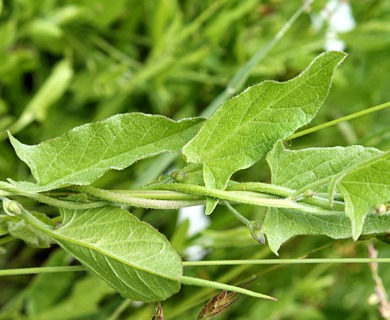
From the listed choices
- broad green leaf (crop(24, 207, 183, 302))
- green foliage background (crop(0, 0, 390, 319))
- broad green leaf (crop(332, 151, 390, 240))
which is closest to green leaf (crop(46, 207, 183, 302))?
broad green leaf (crop(24, 207, 183, 302))

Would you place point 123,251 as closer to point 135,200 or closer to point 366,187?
point 135,200

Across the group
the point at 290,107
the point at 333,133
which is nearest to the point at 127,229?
the point at 290,107

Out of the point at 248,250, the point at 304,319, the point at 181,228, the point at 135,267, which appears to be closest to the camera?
the point at 135,267

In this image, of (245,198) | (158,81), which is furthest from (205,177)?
(158,81)

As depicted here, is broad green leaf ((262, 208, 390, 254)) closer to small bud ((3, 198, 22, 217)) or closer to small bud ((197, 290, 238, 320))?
small bud ((197, 290, 238, 320))

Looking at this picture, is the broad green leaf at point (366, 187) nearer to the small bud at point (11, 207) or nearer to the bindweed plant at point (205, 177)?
the bindweed plant at point (205, 177)

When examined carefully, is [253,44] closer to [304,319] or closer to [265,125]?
[304,319]

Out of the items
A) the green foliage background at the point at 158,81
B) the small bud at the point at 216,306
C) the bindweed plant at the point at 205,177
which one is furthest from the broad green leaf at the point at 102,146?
the green foliage background at the point at 158,81
